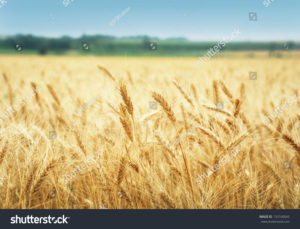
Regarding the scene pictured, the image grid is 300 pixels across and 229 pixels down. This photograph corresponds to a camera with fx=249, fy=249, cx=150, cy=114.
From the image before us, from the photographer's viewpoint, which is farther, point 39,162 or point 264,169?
point 264,169

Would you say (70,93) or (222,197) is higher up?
(70,93)

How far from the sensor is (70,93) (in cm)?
312

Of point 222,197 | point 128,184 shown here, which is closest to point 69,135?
point 128,184

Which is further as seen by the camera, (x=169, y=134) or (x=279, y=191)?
(x=169, y=134)

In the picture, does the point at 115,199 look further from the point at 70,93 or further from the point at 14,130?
the point at 70,93

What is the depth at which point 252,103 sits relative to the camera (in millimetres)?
3227

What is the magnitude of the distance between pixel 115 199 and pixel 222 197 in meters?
0.61
